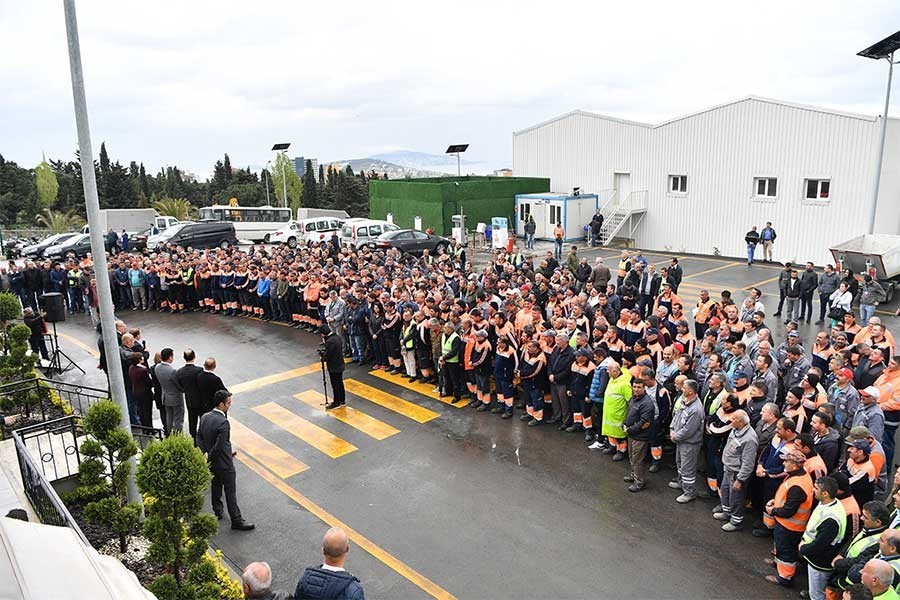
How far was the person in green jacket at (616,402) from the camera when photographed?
9070mm

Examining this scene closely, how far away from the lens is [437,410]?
38.1ft

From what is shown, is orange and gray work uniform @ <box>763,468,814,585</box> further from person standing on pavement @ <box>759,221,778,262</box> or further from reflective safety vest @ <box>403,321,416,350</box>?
person standing on pavement @ <box>759,221,778,262</box>

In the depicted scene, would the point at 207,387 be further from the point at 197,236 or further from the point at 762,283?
the point at 197,236

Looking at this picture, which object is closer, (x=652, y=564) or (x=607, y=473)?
(x=652, y=564)

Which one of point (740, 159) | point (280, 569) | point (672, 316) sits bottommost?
point (280, 569)

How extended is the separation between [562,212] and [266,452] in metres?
24.8

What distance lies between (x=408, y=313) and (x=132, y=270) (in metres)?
12.3

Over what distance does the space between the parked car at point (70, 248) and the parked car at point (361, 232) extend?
39.1ft

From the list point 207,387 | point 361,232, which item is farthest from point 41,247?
point 207,387

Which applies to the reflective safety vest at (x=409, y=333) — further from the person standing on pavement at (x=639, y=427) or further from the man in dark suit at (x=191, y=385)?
the person standing on pavement at (x=639, y=427)

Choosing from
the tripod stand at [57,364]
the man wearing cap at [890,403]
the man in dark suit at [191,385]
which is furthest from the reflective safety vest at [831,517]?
the tripod stand at [57,364]

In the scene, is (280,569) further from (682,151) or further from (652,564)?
(682,151)

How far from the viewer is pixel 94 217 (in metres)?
7.31

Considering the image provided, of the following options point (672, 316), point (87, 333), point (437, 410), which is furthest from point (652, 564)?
point (87, 333)
